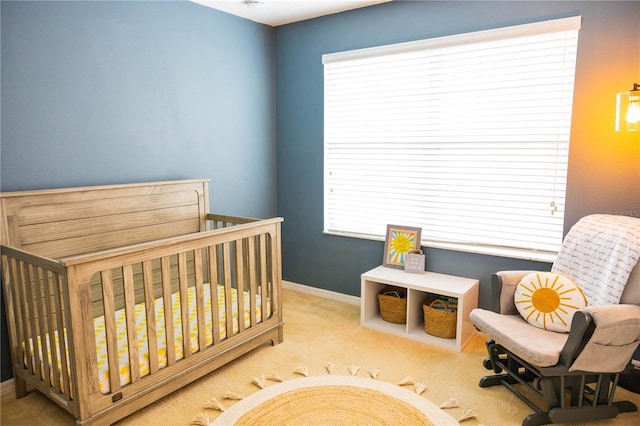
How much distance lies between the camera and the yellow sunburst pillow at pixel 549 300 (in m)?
2.23

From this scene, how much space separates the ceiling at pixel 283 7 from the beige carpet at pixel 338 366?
7.61 feet

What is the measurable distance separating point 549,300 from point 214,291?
1.75 metres

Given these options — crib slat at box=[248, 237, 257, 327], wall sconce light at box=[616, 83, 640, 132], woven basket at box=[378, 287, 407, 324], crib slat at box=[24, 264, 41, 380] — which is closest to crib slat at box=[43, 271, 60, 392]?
crib slat at box=[24, 264, 41, 380]

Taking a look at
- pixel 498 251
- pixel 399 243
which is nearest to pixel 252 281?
pixel 399 243

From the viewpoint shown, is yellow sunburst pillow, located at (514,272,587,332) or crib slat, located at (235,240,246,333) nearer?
yellow sunburst pillow, located at (514,272,587,332)

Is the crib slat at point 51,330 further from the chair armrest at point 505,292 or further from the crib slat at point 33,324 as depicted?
the chair armrest at point 505,292

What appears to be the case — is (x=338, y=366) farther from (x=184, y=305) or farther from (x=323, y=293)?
(x=323, y=293)

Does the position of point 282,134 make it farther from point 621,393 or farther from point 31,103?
point 621,393

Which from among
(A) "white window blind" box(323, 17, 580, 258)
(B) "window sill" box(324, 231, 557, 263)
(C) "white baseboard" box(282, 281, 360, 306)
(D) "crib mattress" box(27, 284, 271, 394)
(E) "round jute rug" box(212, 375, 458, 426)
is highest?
(A) "white window blind" box(323, 17, 580, 258)

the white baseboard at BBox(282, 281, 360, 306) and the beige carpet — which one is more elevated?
the white baseboard at BBox(282, 281, 360, 306)

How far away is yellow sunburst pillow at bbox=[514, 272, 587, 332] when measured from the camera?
7.30 ft

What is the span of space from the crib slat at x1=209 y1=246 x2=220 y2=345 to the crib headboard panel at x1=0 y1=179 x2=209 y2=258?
0.73 m

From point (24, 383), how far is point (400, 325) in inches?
89.5

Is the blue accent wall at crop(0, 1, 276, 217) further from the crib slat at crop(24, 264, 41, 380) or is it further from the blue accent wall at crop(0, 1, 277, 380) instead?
the crib slat at crop(24, 264, 41, 380)
